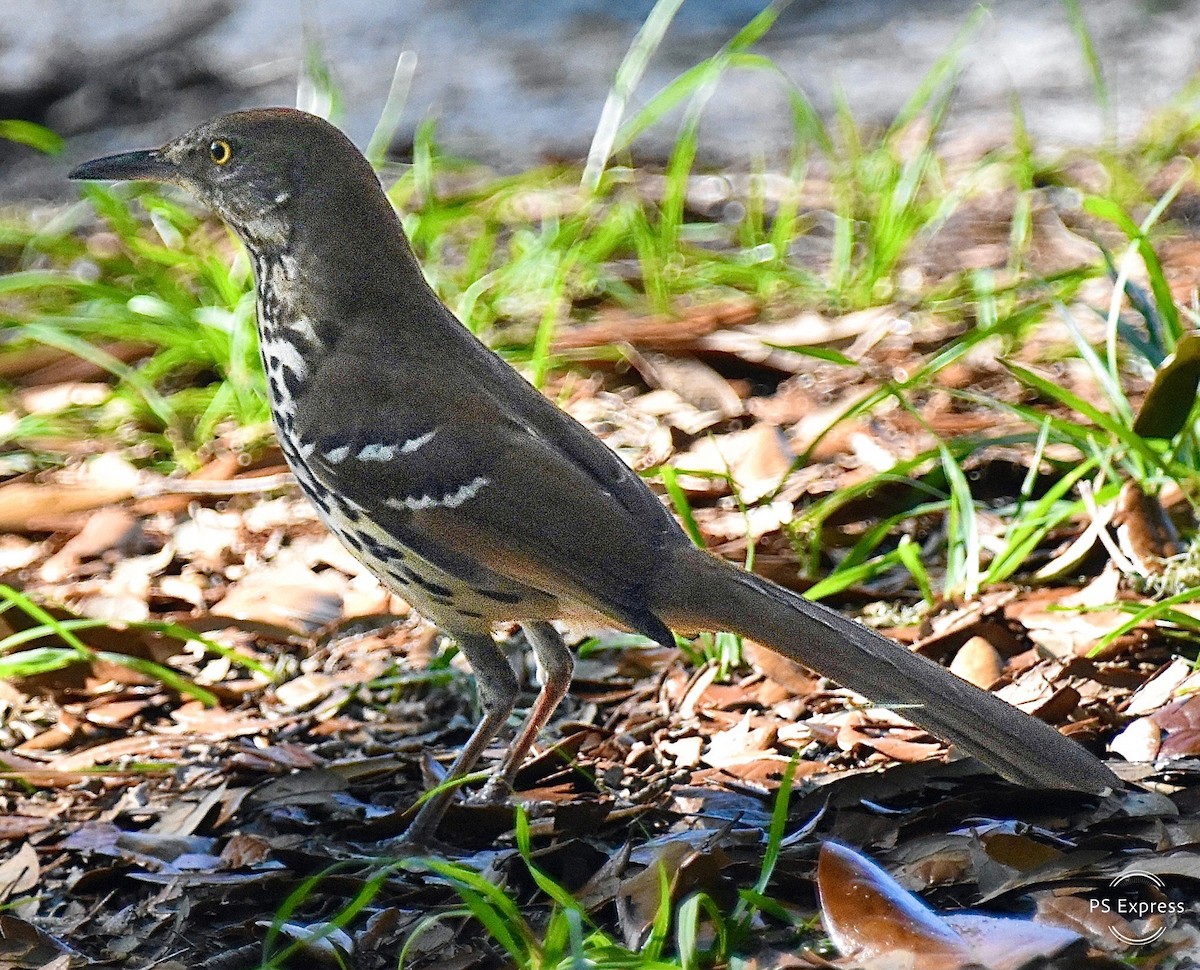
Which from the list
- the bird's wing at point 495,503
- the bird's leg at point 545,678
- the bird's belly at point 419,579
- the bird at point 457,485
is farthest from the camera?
the bird's leg at point 545,678

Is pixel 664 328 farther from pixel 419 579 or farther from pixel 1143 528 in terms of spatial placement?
pixel 419 579

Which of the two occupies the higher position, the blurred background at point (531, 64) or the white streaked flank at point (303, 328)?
the white streaked flank at point (303, 328)

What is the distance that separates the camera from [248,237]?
3.83 m

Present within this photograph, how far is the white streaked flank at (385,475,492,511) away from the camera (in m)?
3.43

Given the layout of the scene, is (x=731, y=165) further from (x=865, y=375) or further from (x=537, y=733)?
(x=537, y=733)

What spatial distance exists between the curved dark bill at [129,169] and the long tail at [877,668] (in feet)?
5.32

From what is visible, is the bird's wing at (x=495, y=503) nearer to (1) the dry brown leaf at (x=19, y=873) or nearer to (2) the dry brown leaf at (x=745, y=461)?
(1) the dry brown leaf at (x=19, y=873)

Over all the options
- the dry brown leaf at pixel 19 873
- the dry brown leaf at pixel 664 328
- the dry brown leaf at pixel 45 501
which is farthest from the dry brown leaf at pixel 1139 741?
the dry brown leaf at pixel 45 501

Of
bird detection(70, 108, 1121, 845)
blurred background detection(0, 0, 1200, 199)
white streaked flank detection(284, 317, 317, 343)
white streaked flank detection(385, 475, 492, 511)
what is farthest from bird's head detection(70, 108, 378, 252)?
blurred background detection(0, 0, 1200, 199)

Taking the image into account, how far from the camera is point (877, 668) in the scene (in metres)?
3.12

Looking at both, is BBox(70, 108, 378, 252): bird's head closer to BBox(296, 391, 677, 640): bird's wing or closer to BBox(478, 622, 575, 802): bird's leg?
BBox(296, 391, 677, 640): bird's wing

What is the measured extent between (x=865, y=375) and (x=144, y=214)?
3.58 metres

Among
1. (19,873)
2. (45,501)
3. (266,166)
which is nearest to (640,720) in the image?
(19,873)

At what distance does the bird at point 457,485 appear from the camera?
10.3ft
